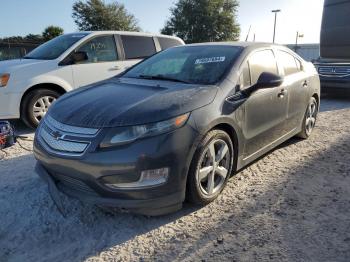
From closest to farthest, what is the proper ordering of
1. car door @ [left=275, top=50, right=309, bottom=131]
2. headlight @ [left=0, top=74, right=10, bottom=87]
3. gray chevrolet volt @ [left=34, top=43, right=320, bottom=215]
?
gray chevrolet volt @ [left=34, top=43, right=320, bottom=215]
car door @ [left=275, top=50, right=309, bottom=131]
headlight @ [left=0, top=74, right=10, bottom=87]

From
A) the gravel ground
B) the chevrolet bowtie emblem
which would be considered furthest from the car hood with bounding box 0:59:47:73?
the chevrolet bowtie emblem

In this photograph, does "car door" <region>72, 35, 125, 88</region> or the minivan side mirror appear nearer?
the minivan side mirror

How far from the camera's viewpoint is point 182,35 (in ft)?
137

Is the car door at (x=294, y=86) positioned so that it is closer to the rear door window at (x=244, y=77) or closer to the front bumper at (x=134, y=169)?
the rear door window at (x=244, y=77)

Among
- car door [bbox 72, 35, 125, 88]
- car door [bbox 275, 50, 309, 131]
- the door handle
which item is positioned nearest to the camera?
the door handle

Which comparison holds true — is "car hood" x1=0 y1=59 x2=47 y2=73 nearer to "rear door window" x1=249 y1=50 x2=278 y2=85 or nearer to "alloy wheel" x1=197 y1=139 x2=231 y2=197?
"rear door window" x1=249 y1=50 x2=278 y2=85

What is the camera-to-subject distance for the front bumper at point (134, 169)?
259cm

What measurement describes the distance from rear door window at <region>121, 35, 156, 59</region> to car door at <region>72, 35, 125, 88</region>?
0.92 ft

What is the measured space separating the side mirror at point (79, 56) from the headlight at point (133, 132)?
3.88 m

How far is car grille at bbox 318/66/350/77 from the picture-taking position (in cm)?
904

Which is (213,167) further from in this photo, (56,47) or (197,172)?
(56,47)

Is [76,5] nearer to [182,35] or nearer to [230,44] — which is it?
[182,35]

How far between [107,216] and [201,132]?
113cm

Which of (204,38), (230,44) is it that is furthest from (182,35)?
(230,44)
